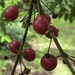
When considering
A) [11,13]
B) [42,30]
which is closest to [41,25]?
[42,30]

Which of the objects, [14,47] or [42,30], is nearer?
[42,30]

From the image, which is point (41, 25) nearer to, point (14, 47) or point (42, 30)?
point (42, 30)

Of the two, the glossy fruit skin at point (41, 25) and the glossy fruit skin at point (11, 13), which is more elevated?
the glossy fruit skin at point (41, 25)

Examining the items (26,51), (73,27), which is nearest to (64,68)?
(73,27)

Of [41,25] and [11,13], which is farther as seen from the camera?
[11,13]

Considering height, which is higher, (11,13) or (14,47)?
(11,13)

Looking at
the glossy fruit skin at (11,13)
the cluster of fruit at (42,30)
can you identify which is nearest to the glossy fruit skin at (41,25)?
the cluster of fruit at (42,30)

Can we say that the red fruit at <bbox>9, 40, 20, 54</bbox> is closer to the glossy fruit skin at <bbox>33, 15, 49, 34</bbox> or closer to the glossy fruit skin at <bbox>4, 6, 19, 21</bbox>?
the glossy fruit skin at <bbox>4, 6, 19, 21</bbox>

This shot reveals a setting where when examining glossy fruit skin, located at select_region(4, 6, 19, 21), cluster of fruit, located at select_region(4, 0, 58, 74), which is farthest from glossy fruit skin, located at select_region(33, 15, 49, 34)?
glossy fruit skin, located at select_region(4, 6, 19, 21)

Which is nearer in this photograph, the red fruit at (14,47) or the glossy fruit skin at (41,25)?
the glossy fruit skin at (41,25)

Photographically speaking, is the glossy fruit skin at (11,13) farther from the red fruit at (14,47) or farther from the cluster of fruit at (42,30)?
the red fruit at (14,47)

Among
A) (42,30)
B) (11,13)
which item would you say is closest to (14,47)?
(11,13)

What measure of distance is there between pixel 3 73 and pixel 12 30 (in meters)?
1.45

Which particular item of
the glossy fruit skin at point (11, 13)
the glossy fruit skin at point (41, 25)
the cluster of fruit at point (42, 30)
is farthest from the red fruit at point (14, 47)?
the glossy fruit skin at point (41, 25)
